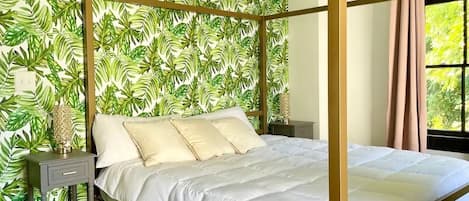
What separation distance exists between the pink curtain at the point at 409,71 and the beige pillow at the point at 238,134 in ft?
5.35

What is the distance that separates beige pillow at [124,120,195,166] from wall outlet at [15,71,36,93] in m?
0.68

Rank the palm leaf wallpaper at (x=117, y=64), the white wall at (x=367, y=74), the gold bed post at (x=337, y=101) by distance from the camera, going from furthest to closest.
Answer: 1. the white wall at (x=367, y=74)
2. the palm leaf wallpaper at (x=117, y=64)
3. the gold bed post at (x=337, y=101)

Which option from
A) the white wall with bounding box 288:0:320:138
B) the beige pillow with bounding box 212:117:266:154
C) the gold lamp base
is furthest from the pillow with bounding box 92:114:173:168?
the white wall with bounding box 288:0:320:138

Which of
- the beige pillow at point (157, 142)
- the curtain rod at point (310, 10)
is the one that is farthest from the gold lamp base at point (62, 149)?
the curtain rod at point (310, 10)

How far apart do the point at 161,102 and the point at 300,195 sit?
1.77 m

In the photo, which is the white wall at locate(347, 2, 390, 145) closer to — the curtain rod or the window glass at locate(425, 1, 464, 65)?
the window glass at locate(425, 1, 464, 65)

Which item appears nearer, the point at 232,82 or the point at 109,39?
the point at 109,39

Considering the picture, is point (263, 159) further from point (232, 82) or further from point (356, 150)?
point (232, 82)

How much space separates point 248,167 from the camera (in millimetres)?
2602

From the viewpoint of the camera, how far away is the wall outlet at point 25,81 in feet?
8.48

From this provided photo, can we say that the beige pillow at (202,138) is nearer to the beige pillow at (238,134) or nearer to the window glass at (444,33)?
the beige pillow at (238,134)

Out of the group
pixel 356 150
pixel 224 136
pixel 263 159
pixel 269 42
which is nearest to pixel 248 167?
pixel 263 159

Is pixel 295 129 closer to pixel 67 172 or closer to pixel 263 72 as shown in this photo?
pixel 263 72

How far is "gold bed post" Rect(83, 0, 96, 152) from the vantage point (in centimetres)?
284
